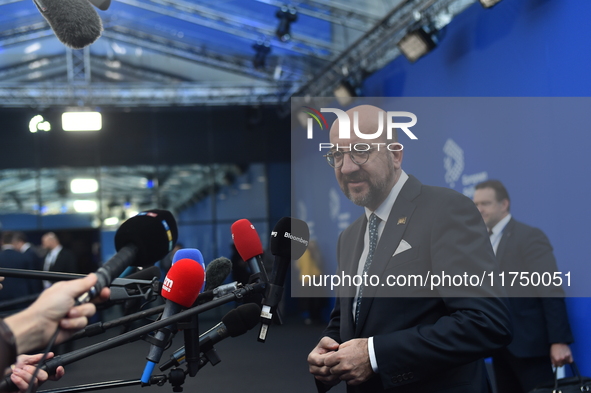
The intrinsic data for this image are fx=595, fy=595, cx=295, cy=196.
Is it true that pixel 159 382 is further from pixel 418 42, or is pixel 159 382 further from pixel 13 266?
pixel 13 266

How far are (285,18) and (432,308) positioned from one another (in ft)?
22.9

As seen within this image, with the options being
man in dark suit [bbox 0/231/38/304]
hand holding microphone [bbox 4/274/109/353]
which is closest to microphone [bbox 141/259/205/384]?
hand holding microphone [bbox 4/274/109/353]

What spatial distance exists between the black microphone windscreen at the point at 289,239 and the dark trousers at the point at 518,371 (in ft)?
6.73

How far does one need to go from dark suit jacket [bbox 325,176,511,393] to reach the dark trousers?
1.79m

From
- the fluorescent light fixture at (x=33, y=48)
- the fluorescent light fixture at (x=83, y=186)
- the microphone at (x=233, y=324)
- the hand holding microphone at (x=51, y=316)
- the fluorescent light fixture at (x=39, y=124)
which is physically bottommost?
the microphone at (x=233, y=324)

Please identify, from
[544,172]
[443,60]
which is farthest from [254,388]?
[443,60]

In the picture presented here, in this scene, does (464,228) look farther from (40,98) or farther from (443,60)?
(40,98)

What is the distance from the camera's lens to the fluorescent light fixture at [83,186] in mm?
12070

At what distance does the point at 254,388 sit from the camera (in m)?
5.59

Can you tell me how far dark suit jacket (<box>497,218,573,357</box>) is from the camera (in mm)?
3344

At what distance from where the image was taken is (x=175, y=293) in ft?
4.78

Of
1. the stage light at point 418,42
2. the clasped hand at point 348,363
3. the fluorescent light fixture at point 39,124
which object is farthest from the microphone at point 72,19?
the stage light at point 418,42

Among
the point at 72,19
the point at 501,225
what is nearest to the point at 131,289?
the point at 72,19

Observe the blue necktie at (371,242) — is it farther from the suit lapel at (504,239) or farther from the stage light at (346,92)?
the stage light at (346,92)
